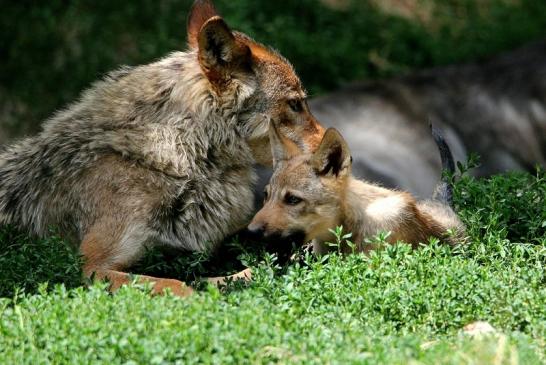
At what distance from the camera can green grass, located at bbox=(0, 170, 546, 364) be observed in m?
5.23

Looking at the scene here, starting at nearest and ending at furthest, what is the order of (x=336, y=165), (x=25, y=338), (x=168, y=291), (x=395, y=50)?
1. (x=25, y=338)
2. (x=168, y=291)
3. (x=336, y=165)
4. (x=395, y=50)

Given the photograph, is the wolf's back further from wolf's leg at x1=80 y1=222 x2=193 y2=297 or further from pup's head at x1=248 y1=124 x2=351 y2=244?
pup's head at x1=248 y1=124 x2=351 y2=244

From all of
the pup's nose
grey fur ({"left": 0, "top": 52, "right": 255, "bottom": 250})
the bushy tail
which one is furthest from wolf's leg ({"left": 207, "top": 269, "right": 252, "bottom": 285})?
the bushy tail

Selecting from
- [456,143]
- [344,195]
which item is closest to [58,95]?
[456,143]

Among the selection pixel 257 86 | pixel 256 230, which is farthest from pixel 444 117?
pixel 256 230

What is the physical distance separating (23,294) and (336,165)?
7.23ft

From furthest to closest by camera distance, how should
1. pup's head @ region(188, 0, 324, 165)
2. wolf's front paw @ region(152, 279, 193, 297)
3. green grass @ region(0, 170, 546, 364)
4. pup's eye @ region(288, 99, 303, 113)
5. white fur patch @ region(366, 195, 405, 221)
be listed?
1. pup's eye @ region(288, 99, 303, 113)
2. pup's head @ region(188, 0, 324, 165)
3. white fur patch @ region(366, 195, 405, 221)
4. wolf's front paw @ region(152, 279, 193, 297)
5. green grass @ region(0, 170, 546, 364)

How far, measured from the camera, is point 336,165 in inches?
278

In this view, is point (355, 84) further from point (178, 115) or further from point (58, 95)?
point (178, 115)

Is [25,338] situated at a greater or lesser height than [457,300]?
lesser

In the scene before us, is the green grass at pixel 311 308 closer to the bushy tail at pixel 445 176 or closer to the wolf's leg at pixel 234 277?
the wolf's leg at pixel 234 277

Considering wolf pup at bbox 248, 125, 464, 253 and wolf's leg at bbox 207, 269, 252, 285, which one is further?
wolf pup at bbox 248, 125, 464, 253

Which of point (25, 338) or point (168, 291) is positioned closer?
point (25, 338)

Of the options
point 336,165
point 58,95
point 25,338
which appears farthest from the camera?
point 58,95
